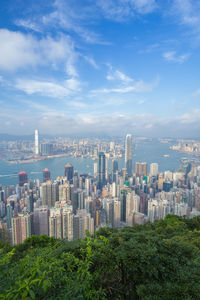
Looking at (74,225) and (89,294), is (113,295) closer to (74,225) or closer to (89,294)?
(89,294)

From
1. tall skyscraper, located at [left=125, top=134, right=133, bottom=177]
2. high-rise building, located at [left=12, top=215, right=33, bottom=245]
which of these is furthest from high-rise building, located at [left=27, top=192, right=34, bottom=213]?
tall skyscraper, located at [left=125, top=134, right=133, bottom=177]

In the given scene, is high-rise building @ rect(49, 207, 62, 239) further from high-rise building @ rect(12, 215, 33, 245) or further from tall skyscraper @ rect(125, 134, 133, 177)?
tall skyscraper @ rect(125, 134, 133, 177)

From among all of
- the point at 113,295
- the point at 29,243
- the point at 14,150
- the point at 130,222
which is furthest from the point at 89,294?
the point at 14,150

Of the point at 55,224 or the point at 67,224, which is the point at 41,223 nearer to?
the point at 55,224

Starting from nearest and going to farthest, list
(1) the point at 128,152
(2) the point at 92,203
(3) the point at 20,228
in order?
(3) the point at 20,228 < (2) the point at 92,203 < (1) the point at 128,152

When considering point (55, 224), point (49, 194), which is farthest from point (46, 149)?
point (55, 224)
